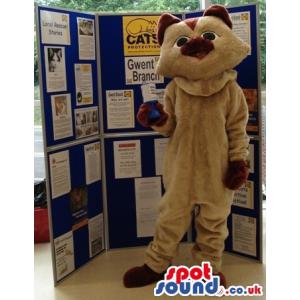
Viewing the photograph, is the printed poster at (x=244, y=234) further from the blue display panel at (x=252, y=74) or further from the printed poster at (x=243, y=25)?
the printed poster at (x=243, y=25)

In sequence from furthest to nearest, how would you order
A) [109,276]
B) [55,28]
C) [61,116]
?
[109,276], [61,116], [55,28]

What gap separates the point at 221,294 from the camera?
7.86 feet

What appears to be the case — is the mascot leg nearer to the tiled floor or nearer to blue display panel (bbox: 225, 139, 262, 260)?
the tiled floor

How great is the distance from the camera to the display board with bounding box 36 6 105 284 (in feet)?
7.88

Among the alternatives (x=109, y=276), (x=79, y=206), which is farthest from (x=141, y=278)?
(x=79, y=206)

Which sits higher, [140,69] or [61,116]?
[140,69]

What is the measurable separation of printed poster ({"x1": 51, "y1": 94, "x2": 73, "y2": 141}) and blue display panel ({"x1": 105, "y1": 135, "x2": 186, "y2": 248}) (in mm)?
376

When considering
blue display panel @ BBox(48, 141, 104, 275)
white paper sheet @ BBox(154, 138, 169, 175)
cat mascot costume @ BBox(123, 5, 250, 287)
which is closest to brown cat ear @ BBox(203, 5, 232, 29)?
cat mascot costume @ BBox(123, 5, 250, 287)

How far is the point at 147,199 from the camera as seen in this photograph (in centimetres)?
295

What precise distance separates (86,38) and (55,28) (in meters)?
0.29

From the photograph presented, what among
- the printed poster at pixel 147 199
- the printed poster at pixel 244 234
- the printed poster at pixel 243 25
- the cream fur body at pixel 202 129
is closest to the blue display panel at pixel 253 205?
the printed poster at pixel 244 234

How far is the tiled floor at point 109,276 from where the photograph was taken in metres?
2.42

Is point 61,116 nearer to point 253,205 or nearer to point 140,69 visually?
point 140,69

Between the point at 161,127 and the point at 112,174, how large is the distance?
2.37 ft
